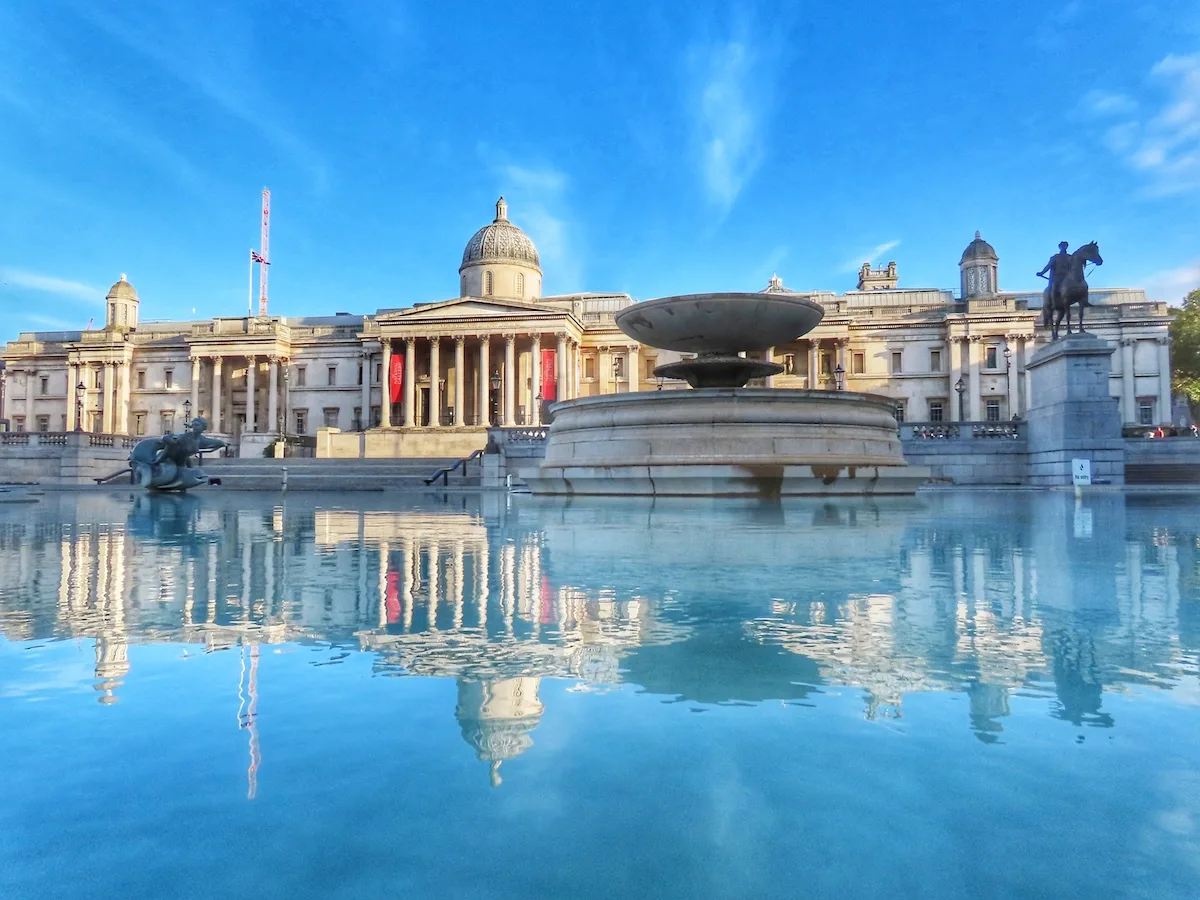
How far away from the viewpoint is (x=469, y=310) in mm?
51844

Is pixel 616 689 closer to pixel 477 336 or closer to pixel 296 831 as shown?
pixel 296 831

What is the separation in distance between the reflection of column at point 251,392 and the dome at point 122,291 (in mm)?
15116

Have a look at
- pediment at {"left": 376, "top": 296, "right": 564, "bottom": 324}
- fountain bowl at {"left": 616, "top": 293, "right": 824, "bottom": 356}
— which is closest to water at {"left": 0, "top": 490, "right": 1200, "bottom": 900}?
fountain bowl at {"left": 616, "top": 293, "right": 824, "bottom": 356}

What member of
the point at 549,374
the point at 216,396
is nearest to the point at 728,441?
the point at 549,374

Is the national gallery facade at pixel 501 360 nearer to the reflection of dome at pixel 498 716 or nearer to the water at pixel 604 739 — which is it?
the water at pixel 604 739

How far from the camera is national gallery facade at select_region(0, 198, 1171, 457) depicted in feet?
169

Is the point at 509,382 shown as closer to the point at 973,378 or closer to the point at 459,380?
the point at 459,380

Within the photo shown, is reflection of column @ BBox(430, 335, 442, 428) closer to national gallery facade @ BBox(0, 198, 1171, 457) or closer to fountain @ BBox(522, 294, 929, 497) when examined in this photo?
national gallery facade @ BBox(0, 198, 1171, 457)

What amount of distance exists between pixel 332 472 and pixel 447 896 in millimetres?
32048

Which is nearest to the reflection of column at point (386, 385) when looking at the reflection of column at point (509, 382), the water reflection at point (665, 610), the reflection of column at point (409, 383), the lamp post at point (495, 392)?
the reflection of column at point (409, 383)

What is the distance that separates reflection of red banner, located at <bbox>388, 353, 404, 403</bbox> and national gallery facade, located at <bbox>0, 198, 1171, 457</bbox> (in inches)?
3.7

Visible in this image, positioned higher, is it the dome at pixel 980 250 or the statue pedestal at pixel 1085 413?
the dome at pixel 980 250

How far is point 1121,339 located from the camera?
172ft

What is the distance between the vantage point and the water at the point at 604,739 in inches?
52.1
